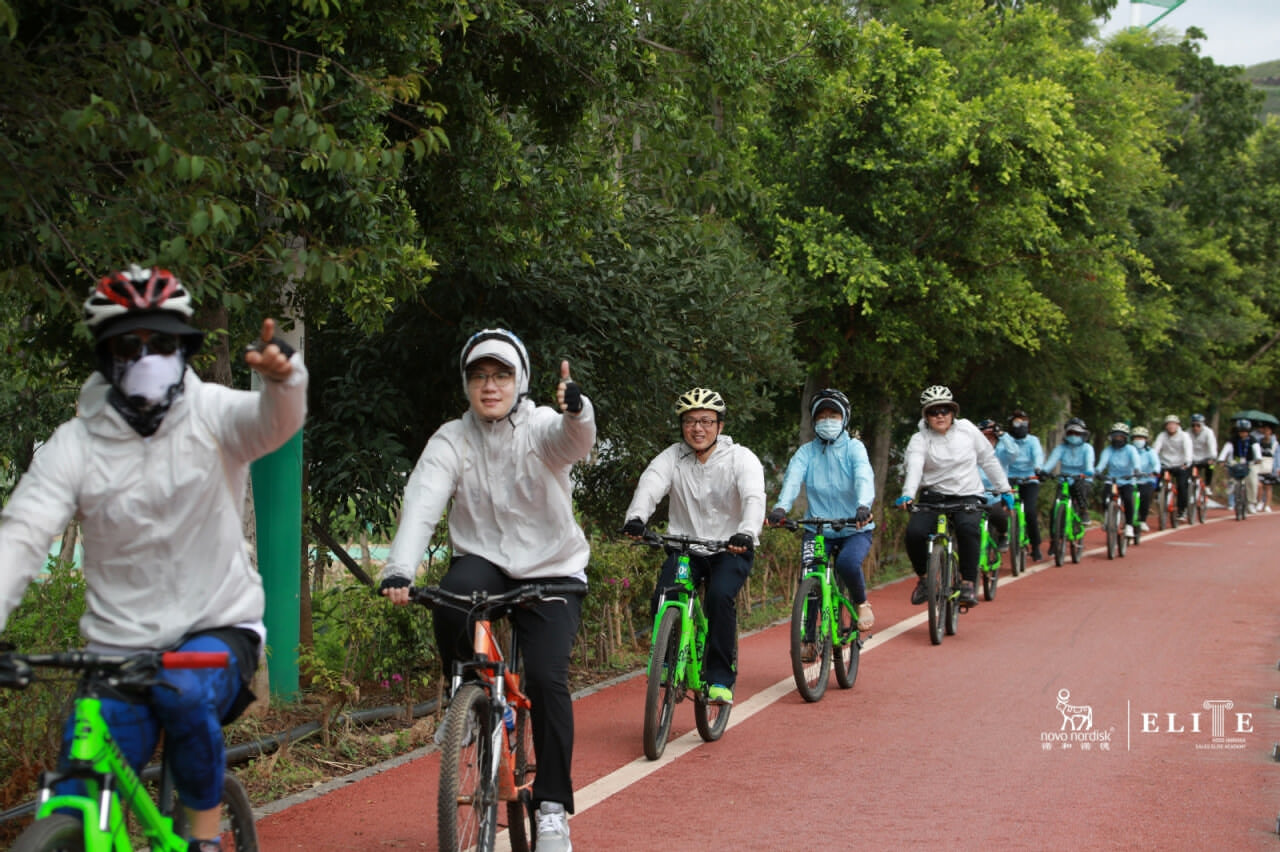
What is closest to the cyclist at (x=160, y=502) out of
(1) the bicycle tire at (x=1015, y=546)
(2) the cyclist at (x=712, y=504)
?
(2) the cyclist at (x=712, y=504)

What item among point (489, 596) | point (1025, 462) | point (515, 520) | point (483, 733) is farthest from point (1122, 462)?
point (483, 733)

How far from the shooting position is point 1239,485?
101 feet

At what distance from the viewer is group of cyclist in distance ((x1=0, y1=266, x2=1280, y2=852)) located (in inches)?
146

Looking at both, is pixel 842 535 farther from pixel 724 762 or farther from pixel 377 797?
pixel 377 797

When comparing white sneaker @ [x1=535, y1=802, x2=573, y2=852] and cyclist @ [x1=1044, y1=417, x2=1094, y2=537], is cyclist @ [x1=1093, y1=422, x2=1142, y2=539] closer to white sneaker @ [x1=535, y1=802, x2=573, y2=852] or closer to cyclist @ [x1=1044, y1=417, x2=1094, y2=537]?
cyclist @ [x1=1044, y1=417, x2=1094, y2=537]

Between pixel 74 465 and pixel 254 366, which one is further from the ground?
pixel 254 366

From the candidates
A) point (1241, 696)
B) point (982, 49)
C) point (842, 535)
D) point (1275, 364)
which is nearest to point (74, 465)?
point (842, 535)

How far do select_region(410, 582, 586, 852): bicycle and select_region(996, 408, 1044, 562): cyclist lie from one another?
1500cm

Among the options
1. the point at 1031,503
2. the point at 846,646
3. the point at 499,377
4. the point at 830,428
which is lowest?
the point at 846,646

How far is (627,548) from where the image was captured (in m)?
11.3

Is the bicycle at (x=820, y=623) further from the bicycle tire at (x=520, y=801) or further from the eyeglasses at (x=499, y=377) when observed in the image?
the eyeglasses at (x=499, y=377)

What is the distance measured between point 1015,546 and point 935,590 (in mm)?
6756

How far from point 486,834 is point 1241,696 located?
6689mm

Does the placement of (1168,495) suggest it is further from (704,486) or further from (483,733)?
(483,733)
